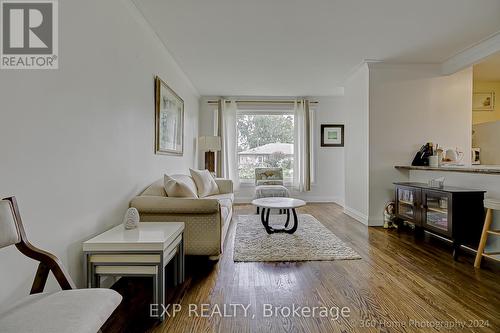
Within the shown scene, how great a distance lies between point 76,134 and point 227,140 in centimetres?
440

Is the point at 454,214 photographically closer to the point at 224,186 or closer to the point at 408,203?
the point at 408,203

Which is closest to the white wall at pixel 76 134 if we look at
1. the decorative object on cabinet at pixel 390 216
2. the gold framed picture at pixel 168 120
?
the gold framed picture at pixel 168 120

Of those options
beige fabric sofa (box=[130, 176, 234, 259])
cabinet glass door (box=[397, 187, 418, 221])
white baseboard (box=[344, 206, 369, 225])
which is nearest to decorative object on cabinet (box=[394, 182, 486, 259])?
cabinet glass door (box=[397, 187, 418, 221])

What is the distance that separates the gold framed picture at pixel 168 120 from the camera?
10.6ft

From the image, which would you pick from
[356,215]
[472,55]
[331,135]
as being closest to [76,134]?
[356,215]

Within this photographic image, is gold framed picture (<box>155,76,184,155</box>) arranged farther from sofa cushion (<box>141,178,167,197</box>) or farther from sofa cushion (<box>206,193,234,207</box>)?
sofa cushion (<box>206,193,234,207</box>)

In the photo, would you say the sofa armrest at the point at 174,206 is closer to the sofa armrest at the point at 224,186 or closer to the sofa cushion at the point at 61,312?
the sofa cushion at the point at 61,312

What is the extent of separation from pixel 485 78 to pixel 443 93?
1487 mm

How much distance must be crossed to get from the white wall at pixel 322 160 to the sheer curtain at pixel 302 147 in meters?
0.24

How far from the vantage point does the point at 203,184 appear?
4129 millimetres

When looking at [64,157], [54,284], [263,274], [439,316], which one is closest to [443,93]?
[439,316]

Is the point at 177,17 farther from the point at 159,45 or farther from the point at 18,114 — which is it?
the point at 18,114

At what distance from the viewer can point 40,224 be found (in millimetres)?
1417

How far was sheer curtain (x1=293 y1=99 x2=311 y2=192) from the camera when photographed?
601 centimetres
